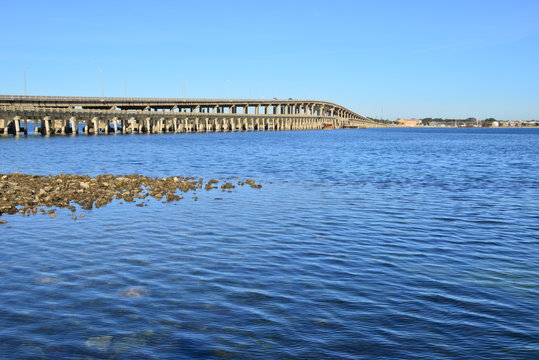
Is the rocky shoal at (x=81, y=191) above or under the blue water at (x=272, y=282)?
above

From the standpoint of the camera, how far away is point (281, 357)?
24.9 ft

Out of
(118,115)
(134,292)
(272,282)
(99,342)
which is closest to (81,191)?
(134,292)

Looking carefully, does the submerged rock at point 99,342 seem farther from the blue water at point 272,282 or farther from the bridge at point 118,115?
the bridge at point 118,115

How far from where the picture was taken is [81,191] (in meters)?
23.8

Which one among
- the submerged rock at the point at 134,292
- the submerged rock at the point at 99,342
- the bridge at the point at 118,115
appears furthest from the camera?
the bridge at the point at 118,115

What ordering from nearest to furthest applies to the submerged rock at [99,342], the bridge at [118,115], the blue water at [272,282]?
the submerged rock at [99,342], the blue water at [272,282], the bridge at [118,115]

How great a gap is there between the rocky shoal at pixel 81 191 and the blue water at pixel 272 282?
4.98 feet

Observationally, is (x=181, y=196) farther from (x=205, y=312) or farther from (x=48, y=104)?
(x=48, y=104)

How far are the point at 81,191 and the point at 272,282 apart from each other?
15363mm

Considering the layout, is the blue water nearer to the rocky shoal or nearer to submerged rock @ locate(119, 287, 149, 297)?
submerged rock @ locate(119, 287, 149, 297)

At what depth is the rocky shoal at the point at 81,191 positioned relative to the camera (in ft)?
67.3

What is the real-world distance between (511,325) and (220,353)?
4.79 metres

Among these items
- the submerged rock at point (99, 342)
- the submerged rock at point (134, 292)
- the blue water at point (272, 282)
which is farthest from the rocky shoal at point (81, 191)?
the submerged rock at point (99, 342)

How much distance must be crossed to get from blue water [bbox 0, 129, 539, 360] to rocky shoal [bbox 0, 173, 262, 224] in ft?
4.98
